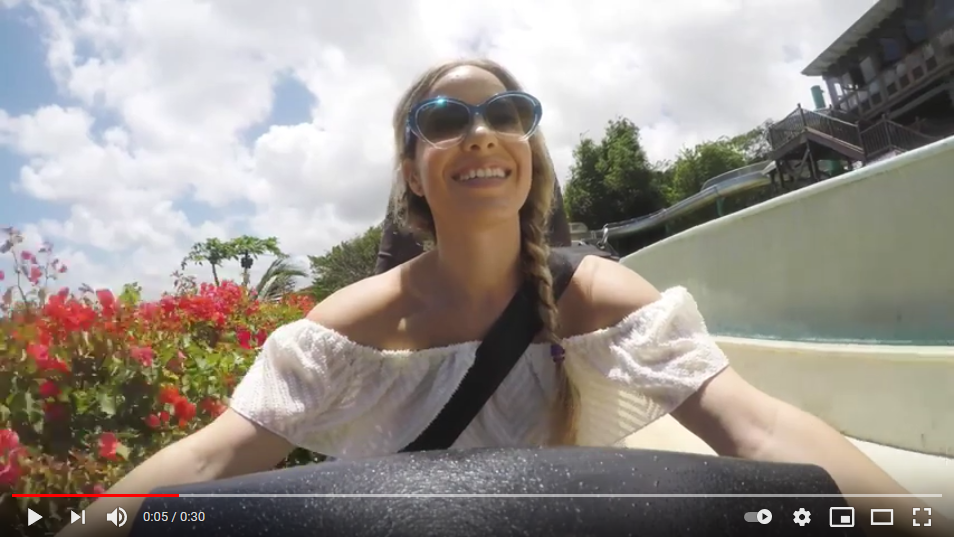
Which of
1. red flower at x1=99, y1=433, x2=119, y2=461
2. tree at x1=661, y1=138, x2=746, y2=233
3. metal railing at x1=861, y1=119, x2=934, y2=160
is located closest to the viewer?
red flower at x1=99, y1=433, x2=119, y2=461

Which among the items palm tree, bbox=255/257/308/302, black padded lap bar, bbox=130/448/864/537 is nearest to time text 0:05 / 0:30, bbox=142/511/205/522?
black padded lap bar, bbox=130/448/864/537

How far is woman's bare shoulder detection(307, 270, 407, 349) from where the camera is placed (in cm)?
123

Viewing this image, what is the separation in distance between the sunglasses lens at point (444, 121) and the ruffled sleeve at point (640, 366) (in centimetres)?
40

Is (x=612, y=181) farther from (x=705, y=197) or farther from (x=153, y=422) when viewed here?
(x=153, y=422)

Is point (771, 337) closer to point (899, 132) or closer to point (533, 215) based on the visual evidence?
point (533, 215)

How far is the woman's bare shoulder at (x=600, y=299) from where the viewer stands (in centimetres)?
123

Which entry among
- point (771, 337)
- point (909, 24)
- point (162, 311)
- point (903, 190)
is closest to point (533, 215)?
point (903, 190)

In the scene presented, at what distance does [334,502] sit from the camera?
469mm

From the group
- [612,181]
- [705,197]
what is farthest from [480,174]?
[612,181]

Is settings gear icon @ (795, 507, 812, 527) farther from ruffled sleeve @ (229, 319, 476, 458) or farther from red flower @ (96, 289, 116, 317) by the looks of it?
red flower @ (96, 289, 116, 317)

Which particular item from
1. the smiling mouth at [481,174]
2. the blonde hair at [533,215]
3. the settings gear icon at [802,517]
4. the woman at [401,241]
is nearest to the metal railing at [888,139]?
the woman at [401,241]

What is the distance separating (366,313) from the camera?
125 centimetres

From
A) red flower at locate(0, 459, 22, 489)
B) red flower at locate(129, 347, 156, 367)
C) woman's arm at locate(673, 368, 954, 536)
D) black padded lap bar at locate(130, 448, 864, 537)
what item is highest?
red flower at locate(129, 347, 156, 367)

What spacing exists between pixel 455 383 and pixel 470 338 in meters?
0.10
